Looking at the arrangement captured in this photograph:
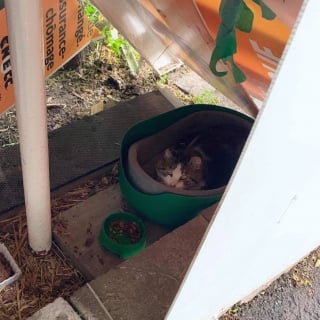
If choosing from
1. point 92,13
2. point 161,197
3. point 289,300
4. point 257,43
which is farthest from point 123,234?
point 92,13

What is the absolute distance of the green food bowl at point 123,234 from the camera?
5.60ft

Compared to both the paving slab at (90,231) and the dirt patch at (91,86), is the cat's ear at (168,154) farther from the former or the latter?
the dirt patch at (91,86)

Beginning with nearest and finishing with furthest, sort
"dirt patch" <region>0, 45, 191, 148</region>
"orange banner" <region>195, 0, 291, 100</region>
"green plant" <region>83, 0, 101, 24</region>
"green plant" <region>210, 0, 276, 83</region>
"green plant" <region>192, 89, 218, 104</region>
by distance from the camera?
"green plant" <region>210, 0, 276, 83</region>
"orange banner" <region>195, 0, 291, 100</region>
"dirt patch" <region>0, 45, 191, 148</region>
"green plant" <region>83, 0, 101, 24</region>
"green plant" <region>192, 89, 218, 104</region>

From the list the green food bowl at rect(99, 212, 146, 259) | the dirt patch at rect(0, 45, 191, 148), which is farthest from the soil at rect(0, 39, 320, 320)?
the green food bowl at rect(99, 212, 146, 259)

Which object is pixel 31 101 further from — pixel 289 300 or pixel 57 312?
pixel 289 300

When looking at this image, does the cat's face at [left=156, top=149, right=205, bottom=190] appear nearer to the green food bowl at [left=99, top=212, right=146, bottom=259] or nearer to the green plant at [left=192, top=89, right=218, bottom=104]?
the green food bowl at [left=99, top=212, right=146, bottom=259]

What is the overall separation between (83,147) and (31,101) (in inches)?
32.7

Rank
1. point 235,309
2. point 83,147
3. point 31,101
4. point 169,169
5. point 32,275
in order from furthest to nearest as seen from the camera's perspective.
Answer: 1. point 83,147
2. point 169,169
3. point 235,309
4. point 32,275
5. point 31,101

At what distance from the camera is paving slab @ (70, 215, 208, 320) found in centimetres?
147

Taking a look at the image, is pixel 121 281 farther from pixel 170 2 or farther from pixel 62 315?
pixel 170 2

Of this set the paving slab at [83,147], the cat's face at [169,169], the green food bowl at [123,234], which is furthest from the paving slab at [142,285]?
the paving slab at [83,147]

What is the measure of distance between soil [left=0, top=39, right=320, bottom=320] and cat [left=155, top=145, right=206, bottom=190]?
23 centimetres

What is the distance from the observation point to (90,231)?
5.88ft

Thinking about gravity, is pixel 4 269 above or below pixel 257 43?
below
